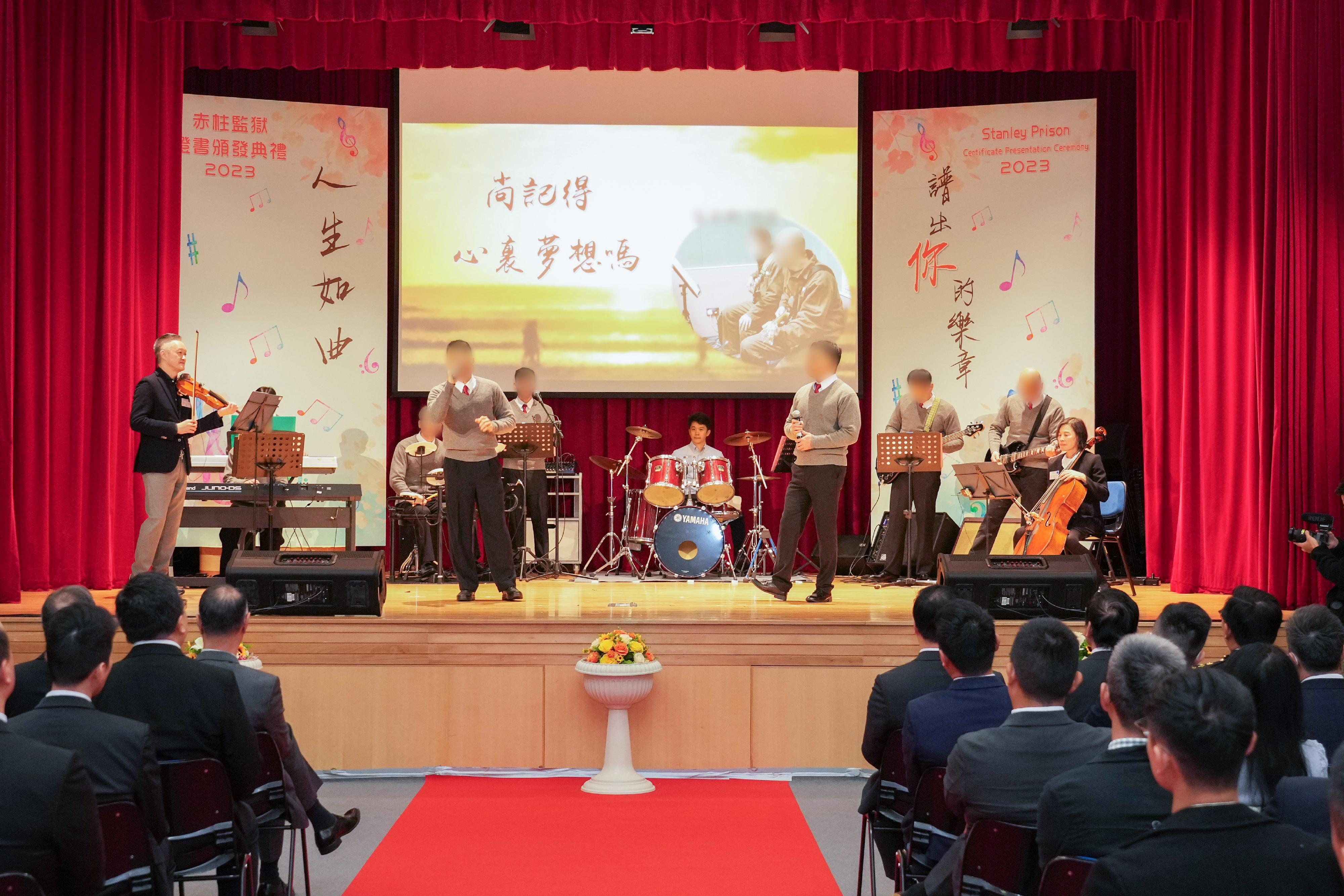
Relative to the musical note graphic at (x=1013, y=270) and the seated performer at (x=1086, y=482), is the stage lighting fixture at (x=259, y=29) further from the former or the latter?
the seated performer at (x=1086, y=482)

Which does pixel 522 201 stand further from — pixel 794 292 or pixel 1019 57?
pixel 1019 57

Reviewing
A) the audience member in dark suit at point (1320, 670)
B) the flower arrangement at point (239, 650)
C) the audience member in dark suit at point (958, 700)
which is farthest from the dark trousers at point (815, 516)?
the audience member in dark suit at point (1320, 670)

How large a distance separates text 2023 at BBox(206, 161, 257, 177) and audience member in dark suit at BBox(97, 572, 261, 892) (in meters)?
7.23

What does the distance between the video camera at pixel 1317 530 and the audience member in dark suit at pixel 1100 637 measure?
9.22 feet

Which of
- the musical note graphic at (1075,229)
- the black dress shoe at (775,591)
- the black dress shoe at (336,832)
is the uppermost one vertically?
the musical note graphic at (1075,229)

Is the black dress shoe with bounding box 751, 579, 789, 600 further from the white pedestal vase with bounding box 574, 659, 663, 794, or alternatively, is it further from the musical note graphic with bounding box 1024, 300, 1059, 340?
the musical note graphic with bounding box 1024, 300, 1059, 340

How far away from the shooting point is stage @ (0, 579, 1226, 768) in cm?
587

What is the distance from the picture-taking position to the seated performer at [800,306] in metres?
10.2

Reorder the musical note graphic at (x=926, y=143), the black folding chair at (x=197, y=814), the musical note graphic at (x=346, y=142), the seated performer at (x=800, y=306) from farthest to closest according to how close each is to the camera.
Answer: the seated performer at (x=800, y=306), the musical note graphic at (x=346, y=142), the musical note graphic at (x=926, y=143), the black folding chair at (x=197, y=814)

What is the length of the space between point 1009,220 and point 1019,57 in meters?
1.28

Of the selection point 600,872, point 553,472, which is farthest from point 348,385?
point 600,872

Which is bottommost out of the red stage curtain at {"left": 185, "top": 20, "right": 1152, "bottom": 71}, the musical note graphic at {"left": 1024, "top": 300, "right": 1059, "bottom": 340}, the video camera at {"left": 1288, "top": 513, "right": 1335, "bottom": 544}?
the video camera at {"left": 1288, "top": 513, "right": 1335, "bottom": 544}

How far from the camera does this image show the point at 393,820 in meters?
5.15

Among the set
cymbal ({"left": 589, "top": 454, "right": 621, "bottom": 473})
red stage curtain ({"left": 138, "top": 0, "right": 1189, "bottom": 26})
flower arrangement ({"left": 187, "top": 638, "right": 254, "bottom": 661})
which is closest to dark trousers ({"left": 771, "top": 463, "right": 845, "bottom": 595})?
cymbal ({"left": 589, "top": 454, "right": 621, "bottom": 473})
